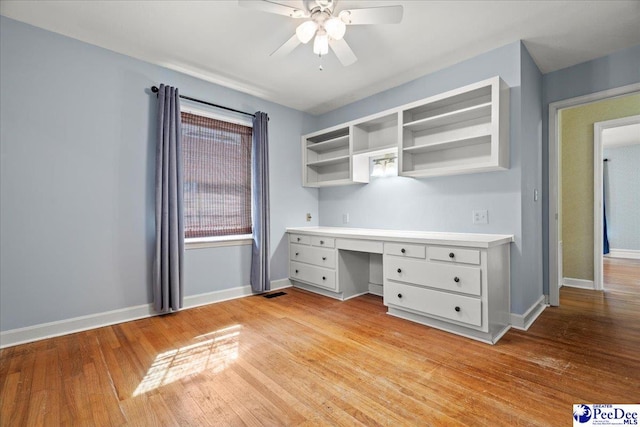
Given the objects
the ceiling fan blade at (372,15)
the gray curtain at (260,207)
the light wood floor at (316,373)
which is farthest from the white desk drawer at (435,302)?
the ceiling fan blade at (372,15)

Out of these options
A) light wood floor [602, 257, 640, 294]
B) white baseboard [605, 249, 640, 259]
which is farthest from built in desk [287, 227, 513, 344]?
white baseboard [605, 249, 640, 259]

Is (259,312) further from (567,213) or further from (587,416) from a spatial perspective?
(567,213)

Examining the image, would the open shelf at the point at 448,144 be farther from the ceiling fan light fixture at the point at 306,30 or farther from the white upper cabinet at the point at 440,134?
the ceiling fan light fixture at the point at 306,30

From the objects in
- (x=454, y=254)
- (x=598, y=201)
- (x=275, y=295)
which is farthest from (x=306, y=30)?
(x=598, y=201)

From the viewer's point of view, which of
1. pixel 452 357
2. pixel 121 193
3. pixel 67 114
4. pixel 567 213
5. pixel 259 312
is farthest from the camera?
pixel 567 213

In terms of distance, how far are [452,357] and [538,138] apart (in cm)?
252

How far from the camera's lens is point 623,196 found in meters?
6.47

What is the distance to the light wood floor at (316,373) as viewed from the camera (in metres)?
1.55

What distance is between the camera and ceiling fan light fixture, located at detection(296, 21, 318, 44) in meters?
2.04

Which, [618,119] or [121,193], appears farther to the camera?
[618,119]

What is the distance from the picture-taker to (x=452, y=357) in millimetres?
2133

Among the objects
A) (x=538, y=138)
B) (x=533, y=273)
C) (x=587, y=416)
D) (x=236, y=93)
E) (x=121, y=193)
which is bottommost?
(x=587, y=416)

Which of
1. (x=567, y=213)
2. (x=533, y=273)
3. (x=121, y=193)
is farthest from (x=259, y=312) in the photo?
(x=567, y=213)

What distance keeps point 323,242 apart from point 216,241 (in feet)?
4.20
